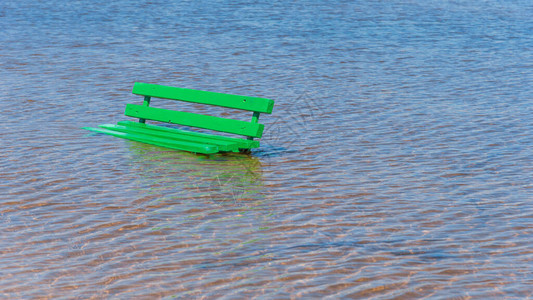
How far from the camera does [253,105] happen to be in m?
9.35

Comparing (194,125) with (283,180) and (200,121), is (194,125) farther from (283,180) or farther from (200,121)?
(283,180)

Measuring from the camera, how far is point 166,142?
9.55 metres

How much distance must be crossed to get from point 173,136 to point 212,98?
2.49 feet

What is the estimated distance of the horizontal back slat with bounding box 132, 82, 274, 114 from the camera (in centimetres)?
928

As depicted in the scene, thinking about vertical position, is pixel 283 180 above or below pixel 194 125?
above

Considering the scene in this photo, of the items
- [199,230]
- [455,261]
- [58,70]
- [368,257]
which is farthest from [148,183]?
[58,70]

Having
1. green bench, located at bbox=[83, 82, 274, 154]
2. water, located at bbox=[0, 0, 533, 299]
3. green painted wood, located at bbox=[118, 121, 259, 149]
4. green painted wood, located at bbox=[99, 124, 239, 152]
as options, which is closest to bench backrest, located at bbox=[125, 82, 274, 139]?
green bench, located at bbox=[83, 82, 274, 154]

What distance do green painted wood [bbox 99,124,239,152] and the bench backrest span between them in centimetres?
21

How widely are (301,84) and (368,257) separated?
816cm

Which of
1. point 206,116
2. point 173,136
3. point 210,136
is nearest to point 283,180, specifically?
point 210,136

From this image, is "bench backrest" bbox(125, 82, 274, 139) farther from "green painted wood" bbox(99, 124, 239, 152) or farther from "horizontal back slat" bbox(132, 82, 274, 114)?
"green painted wood" bbox(99, 124, 239, 152)

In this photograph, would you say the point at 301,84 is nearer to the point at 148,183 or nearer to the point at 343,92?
the point at 343,92

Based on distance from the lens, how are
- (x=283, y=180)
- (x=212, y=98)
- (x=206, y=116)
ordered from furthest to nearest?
1. (x=206, y=116)
2. (x=212, y=98)
3. (x=283, y=180)

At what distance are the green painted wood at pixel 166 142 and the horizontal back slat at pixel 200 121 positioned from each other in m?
0.44
